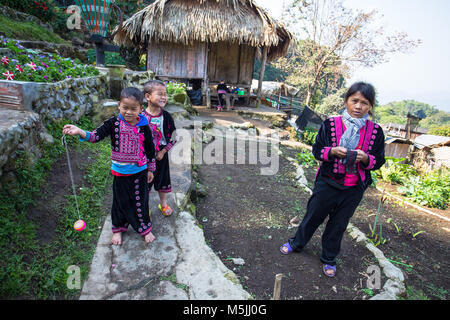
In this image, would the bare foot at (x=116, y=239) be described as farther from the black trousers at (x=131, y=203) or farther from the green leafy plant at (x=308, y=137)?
the green leafy plant at (x=308, y=137)

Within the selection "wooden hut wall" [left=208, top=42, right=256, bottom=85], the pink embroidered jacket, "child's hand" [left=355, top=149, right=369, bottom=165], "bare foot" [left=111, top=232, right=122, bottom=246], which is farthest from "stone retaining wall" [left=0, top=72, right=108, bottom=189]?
"wooden hut wall" [left=208, top=42, right=256, bottom=85]

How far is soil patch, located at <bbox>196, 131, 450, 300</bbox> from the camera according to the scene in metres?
2.50

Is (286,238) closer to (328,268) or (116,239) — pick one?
(328,268)

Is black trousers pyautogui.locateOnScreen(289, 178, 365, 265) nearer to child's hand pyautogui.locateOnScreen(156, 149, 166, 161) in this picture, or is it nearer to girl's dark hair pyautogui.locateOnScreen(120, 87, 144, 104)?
child's hand pyautogui.locateOnScreen(156, 149, 166, 161)

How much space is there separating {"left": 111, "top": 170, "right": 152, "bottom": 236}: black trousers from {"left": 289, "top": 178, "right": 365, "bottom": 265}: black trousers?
1564mm

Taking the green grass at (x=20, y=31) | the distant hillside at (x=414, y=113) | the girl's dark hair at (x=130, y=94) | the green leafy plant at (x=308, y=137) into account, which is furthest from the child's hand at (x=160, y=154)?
the distant hillside at (x=414, y=113)

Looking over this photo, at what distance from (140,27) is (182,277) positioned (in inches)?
378

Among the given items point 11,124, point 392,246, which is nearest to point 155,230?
point 11,124

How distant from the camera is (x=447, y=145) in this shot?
12.7m

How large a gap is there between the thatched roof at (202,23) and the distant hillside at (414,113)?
19.8 m

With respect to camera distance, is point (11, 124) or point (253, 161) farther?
point (253, 161)

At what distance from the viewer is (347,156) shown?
2.11 m

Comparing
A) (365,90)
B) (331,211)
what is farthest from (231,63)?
(331,211)
